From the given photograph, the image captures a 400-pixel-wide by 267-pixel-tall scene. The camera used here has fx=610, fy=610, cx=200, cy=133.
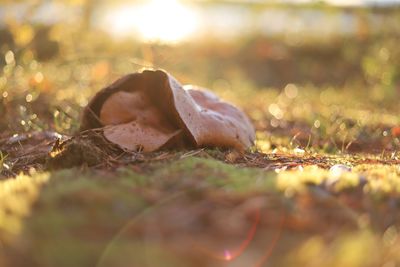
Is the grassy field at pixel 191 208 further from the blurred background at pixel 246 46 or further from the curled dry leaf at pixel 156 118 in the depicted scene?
Answer: the blurred background at pixel 246 46

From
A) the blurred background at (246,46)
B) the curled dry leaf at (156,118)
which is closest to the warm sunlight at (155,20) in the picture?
the blurred background at (246,46)

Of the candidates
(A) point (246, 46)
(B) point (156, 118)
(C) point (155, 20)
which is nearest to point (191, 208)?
(B) point (156, 118)

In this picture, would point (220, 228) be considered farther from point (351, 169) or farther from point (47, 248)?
point (351, 169)

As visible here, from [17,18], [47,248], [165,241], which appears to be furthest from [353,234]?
[17,18]

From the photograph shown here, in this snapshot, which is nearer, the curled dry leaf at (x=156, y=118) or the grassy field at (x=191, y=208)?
the grassy field at (x=191, y=208)

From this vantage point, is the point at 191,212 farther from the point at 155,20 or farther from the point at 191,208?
the point at 155,20

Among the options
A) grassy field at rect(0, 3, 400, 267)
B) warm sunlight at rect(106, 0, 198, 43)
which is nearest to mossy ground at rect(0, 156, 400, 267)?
grassy field at rect(0, 3, 400, 267)
